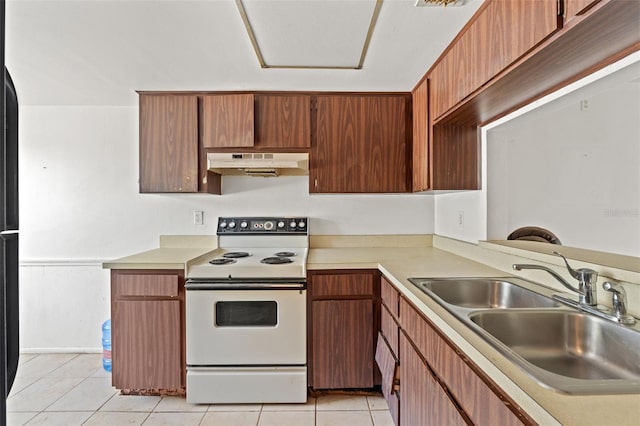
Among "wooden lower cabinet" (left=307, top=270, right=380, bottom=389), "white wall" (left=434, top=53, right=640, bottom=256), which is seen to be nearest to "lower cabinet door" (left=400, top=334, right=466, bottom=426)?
"wooden lower cabinet" (left=307, top=270, right=380, bottom=389)

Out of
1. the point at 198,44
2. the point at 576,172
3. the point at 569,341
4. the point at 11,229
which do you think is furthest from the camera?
the point at 198,44

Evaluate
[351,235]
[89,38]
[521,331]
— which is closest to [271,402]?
[351,235]

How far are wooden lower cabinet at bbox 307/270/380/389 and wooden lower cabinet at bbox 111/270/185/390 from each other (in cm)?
82

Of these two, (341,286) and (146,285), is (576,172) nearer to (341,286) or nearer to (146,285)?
(341,286)

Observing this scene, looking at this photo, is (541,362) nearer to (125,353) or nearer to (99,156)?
(125,353)

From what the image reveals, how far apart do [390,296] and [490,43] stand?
1281mm

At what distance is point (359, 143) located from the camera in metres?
2.42

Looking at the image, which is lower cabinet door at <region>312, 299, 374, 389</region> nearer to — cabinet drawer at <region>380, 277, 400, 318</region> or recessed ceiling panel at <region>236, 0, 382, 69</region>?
cabinet drawer at <region>380, 277, 400, 318</region>

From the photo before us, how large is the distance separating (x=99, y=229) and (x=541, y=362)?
309 centimetres

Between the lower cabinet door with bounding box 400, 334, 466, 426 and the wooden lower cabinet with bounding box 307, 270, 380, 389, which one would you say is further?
the wooden lower cabinet with bounding box 307, 270, 380, 389

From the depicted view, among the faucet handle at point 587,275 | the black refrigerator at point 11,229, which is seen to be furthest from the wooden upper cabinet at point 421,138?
the black refrigerator at point 11,229

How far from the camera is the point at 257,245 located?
8.73 ft

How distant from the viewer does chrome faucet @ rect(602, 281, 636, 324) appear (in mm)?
1007

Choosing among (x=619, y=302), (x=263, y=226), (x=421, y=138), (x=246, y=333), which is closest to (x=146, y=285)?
(x=246, y=333)
